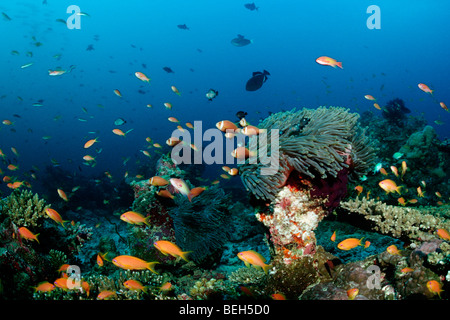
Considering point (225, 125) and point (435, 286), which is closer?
point (435, 286)

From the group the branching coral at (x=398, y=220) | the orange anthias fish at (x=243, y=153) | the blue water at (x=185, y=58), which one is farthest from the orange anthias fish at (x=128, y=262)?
the blue water at (x=185, y=58)

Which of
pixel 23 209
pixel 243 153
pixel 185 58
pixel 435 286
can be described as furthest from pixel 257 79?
pixel 185 58

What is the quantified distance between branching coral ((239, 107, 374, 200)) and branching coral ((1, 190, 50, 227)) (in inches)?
198

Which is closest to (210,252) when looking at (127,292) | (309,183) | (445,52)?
(127,292)

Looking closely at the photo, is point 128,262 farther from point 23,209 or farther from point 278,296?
point 23,209

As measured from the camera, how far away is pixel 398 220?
3.95 meters

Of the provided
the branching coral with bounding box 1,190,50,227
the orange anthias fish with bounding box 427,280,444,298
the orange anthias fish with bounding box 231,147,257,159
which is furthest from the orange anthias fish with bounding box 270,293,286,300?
the branching coral with bounding box 1,190,50,227

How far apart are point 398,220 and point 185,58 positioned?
10874 centimetres

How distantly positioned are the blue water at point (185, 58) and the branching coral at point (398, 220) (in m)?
61.6

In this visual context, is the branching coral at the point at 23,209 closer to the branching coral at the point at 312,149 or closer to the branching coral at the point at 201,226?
the branching coral at the point at 201,226

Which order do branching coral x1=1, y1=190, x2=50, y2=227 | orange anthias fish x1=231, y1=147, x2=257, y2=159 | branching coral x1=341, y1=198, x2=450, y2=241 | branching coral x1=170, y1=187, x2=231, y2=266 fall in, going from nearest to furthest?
1. orange anthias fish x1=231, y1=147, x2=257, y2=159
2. branching coral x1=341, y1=198, x2=450, y2=241
3. branching coral x1=170, y1=187, x2=231, y2=266
4. branching coral x1=1, y1=190, x2=50, y2=227

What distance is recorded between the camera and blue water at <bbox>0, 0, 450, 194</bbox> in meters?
70.8

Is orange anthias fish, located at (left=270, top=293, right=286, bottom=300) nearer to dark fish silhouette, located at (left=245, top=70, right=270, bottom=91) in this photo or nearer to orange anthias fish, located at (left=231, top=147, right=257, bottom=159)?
orange anthias fish, located at (left=231, top=147, right=257, bottom=159)

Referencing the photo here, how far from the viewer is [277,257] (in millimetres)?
3432
